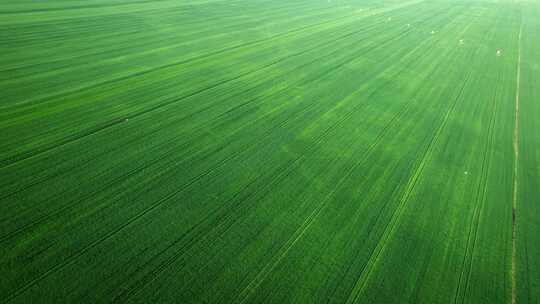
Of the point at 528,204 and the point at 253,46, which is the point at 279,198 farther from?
the point at 253,46

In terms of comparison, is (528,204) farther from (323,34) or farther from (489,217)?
Answer: (323,34)

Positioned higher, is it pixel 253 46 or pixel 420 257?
pixel 253 46

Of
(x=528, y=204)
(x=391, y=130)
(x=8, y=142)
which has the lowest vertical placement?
(x=528, y=204)

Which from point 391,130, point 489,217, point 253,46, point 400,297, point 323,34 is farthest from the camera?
point 323,34

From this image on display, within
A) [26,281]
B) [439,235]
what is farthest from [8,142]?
[439,235]

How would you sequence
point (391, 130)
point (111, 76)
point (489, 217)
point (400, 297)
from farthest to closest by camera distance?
point (111, 76) → point (391, 130) → point (489, 217) → point (400, 297)

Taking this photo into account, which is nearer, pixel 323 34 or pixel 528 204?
pixel 528 204
